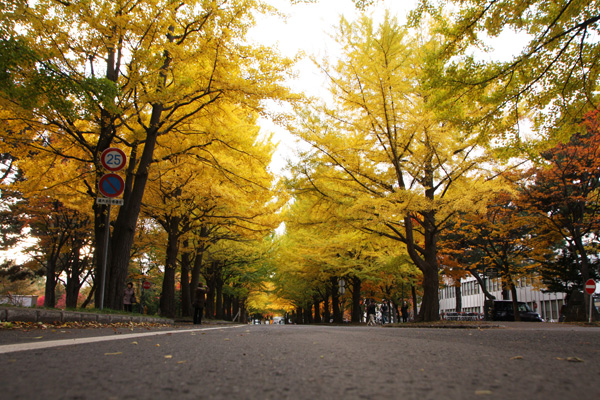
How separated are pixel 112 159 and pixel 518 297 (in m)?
52.4

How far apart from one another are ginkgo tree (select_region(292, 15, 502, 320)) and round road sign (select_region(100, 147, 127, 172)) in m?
4.88

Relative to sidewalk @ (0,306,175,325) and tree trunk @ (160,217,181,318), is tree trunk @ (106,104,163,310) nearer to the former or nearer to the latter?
sidewalk @ (0,306,175,325)

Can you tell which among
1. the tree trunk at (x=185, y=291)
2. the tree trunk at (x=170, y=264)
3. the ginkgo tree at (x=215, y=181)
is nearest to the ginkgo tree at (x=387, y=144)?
the ginkgo tree at (x=215, y=181)

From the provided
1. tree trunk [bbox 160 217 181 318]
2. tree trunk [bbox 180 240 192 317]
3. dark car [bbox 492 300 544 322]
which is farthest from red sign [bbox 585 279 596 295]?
tree trunk [bbox 180 240 192 317]

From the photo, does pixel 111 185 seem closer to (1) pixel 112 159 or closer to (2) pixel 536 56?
(1) pixel 112 159

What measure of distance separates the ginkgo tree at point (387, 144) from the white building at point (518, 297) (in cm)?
1816

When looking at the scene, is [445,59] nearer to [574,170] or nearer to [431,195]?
[431,195]

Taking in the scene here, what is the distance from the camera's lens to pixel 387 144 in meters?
15.0

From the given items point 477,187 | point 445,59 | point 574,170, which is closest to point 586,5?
point 445,59

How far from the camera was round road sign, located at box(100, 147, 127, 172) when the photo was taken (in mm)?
9414

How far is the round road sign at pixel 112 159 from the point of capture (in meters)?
9.41

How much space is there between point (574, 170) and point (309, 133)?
43.8ft

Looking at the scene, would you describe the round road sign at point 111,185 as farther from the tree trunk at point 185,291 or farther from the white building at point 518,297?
the white building at point 518,297

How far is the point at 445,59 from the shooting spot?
9289 mm
